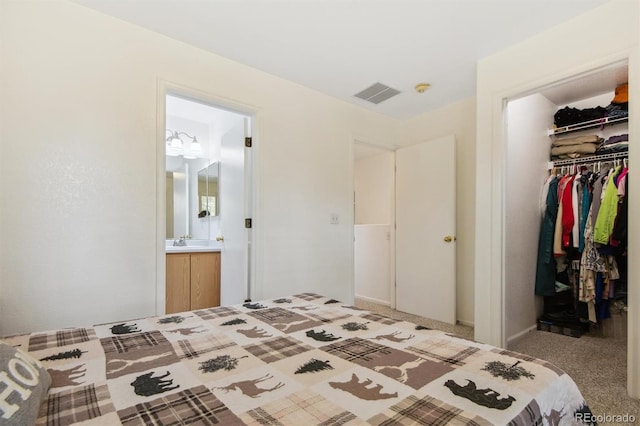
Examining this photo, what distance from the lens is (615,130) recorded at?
3041 mm

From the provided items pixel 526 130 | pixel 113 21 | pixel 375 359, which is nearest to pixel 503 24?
pixel 526 130

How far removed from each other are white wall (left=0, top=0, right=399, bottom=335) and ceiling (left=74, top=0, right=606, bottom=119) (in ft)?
0.69

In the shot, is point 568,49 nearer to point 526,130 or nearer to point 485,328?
point 526,130

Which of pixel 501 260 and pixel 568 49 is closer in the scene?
pixel 568 49

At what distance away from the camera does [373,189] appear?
468cm

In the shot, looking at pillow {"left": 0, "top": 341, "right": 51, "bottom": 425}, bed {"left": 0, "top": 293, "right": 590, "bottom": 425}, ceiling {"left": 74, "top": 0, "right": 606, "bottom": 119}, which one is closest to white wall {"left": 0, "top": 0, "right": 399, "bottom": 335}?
ceiling {"left": 74, "top": 0, "right": 606, "bottom": 119}

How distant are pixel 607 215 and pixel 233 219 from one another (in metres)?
3.14

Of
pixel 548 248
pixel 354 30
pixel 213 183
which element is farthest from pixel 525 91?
pixel 213 183

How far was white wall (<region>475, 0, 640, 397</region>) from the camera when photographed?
188 centimetres

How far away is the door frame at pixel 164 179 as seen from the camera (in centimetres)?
223

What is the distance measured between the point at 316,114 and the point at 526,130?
1.98 meters

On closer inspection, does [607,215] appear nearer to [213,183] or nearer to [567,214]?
[567,214]

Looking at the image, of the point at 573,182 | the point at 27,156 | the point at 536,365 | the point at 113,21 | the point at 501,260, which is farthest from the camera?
the point at 573,182

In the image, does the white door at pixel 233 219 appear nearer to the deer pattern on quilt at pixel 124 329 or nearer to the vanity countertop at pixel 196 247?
the vanity countertop at pixel 196 247
